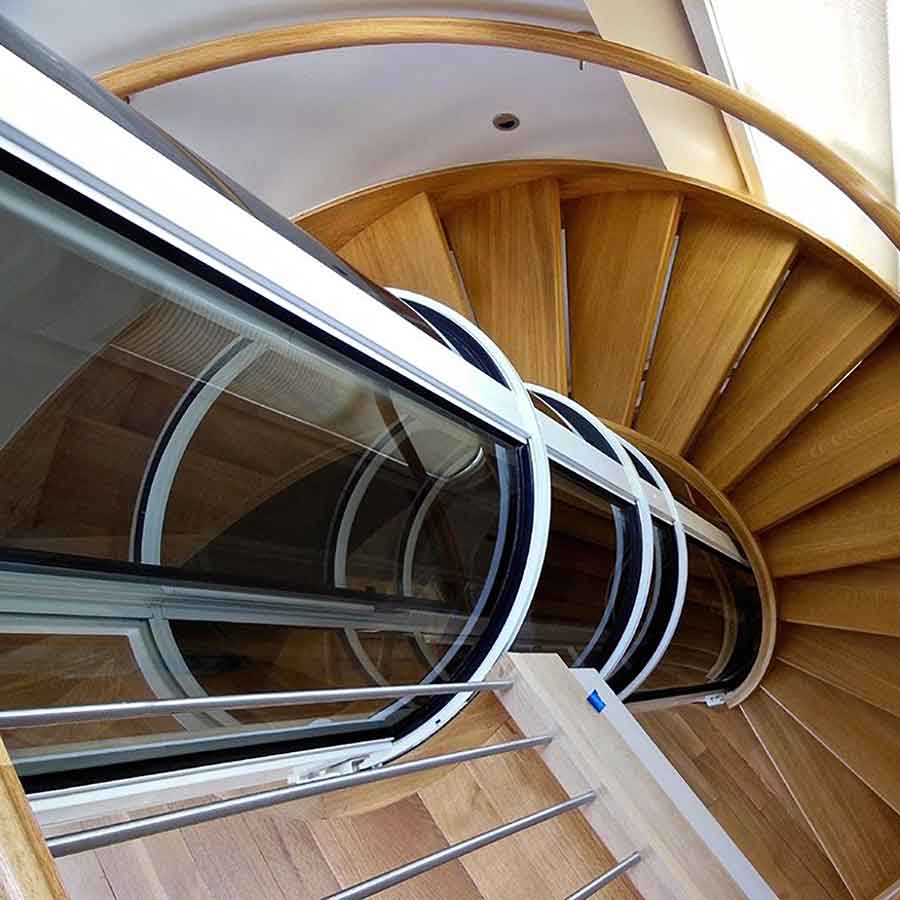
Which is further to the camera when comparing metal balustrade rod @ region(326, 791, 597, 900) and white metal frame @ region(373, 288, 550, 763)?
white metal frame @ region(373, 288, 550, 763)

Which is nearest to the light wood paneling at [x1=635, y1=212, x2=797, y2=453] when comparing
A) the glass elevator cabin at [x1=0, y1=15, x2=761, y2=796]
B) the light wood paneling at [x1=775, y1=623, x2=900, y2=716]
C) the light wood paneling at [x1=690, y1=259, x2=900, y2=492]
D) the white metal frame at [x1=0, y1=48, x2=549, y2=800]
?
the light wood paneling at [x1=690, y1=259, x2=900, y2=492]

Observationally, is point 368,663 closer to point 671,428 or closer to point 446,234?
point 671,428

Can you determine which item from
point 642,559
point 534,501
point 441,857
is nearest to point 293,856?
point 441,857

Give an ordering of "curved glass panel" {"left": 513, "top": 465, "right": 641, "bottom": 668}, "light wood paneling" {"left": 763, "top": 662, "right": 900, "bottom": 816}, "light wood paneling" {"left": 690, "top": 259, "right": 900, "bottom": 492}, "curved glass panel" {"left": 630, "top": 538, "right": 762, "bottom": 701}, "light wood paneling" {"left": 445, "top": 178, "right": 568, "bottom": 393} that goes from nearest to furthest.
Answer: "curved glass panel" {"left": 513, "top": 465, "right": 641, "bottom": 668}
"curved glass panel" {"left": 630, "top": 538, "right": 762, "bottom": 701}
"light wood paneling" {"left": 690, "top": 259, "right": 900, "bottom": 492}
"light wood paneling" {"left": 445, "top": 178, "right": 568, "bottom": 393}
"light wood paneling" {"left": 763, "top": 662, "right": 900, "bottom": 816}

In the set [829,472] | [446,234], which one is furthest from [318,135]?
[829,472]

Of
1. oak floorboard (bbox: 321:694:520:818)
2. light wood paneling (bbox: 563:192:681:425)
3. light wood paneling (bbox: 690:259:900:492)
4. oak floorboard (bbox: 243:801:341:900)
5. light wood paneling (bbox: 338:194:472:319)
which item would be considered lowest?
oak floorboard (bbox: 243:801:341:900)

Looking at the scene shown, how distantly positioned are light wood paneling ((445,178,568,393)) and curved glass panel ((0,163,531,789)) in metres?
1.80

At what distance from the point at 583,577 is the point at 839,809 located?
199 cm

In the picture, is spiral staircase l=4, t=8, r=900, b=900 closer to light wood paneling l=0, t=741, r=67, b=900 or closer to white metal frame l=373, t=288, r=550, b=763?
white metal frame l=373, t=288, r=550, b=763

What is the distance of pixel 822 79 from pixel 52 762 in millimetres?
2548

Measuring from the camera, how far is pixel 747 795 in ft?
10.7

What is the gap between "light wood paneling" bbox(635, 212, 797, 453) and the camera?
2.95m

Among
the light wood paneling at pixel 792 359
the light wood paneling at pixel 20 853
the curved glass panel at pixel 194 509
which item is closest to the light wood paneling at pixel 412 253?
the light wood paneling at pixel 792 359

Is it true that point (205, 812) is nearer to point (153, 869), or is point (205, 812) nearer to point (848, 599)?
point (153, 869)
